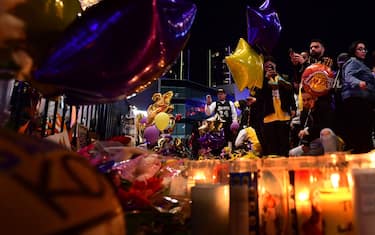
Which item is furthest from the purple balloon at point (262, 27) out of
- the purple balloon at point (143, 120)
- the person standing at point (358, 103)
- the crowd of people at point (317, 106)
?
the purple balloon at point (143, 120)

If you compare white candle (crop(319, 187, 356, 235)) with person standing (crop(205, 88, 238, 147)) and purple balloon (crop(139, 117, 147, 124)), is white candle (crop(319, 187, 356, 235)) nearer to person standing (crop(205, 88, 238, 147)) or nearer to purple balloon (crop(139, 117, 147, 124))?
person standing (crop(205, 88, 238, 147))

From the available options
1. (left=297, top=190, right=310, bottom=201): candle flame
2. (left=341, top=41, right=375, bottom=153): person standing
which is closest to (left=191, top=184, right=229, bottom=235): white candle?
(left=297, top=190, right=310, bottom=201): candle flame

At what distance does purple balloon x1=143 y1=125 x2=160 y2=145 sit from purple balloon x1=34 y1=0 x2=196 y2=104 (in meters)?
3.49

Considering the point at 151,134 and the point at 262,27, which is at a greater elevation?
the point at 262,27

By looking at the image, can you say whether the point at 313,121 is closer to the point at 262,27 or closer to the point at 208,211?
the point at 262,27

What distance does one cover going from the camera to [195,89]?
1206 centimetres

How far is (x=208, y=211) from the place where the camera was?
2.50 feet

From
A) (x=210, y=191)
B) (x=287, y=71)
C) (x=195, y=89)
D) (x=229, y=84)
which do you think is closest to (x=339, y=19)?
(x=287, y=71)

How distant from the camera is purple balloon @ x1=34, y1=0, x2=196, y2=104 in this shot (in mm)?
536

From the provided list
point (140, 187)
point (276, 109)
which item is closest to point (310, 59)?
point (276, 109)

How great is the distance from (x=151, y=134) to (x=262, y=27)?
2362mm

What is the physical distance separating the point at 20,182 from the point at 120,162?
36cm

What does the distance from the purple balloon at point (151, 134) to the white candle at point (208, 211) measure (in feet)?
11.0

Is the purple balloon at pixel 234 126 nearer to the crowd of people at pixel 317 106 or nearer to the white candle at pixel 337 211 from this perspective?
the crowd of people at pixel 317 106
